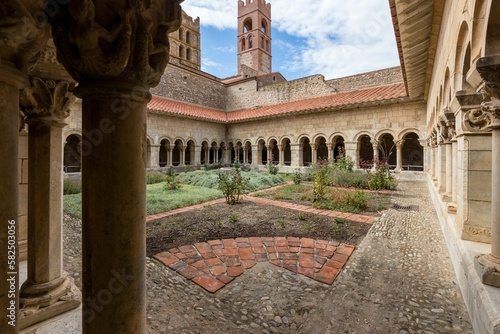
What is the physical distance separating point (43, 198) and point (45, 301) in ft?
2.75

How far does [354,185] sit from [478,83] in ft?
26.1

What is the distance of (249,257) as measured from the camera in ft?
11.4

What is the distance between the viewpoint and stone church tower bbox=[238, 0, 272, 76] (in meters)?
31.8

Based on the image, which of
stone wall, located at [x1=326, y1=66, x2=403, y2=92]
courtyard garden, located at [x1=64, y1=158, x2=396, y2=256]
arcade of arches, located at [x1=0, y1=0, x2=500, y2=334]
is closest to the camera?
arcade of arches, located at [x1=0, y1=0, x2=500, y2=334]

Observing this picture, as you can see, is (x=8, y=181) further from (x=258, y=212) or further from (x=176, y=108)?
(x=176, y=108)

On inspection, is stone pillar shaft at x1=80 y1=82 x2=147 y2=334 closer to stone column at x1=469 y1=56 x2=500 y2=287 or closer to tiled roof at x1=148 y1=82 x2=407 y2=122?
stone column at x1=469 y1=56 x2=500 y2=287

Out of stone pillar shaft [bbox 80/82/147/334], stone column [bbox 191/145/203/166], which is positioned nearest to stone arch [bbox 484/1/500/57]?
stone pillar shaft [bbox 80/82/147/334]

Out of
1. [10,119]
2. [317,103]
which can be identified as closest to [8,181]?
[10,119]

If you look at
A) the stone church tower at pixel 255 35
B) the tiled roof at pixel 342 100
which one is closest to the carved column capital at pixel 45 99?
the tiled roof at pixel 342 100

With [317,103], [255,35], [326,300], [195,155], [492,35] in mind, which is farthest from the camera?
[255,35]

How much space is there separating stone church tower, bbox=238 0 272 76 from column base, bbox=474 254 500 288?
3140 centimetres

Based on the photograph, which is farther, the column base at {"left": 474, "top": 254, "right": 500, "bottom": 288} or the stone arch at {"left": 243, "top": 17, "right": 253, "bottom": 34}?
the stone arch at {"left": 243, "top": 17, "right": 253, "bottom": 34}

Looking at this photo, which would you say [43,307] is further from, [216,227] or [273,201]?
[273,201]

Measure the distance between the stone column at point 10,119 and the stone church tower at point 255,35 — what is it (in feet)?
105
